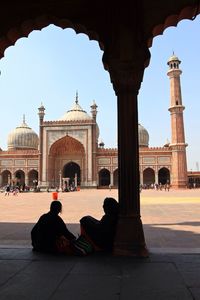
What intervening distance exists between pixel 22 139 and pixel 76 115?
8.96m

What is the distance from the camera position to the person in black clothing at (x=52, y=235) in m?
3.76

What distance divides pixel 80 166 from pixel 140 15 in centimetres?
3612

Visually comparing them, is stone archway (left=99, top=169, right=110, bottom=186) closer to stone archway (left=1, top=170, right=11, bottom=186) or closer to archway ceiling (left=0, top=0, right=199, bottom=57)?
stone archway (left=1, top=170, right=11, bottom=186)

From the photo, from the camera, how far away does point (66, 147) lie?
133 feet

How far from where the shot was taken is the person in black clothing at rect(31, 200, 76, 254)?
3.76 metres

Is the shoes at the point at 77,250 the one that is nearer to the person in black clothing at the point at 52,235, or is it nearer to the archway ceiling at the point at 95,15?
the person in black clothing at the point at 52,235

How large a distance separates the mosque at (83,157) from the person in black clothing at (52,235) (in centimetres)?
3124

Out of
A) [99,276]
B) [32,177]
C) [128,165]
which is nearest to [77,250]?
[99,276]

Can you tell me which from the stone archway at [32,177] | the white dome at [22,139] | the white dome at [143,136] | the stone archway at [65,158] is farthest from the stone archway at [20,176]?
the white dome at [143,136]

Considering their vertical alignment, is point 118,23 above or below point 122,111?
above

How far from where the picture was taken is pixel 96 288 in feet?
8.16

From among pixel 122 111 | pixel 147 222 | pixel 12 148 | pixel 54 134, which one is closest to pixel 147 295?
pixel 122 111

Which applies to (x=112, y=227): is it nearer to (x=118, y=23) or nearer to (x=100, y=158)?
(x=118, y=23)

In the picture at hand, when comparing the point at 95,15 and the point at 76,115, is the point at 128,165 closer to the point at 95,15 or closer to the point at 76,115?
the point at 95,15
